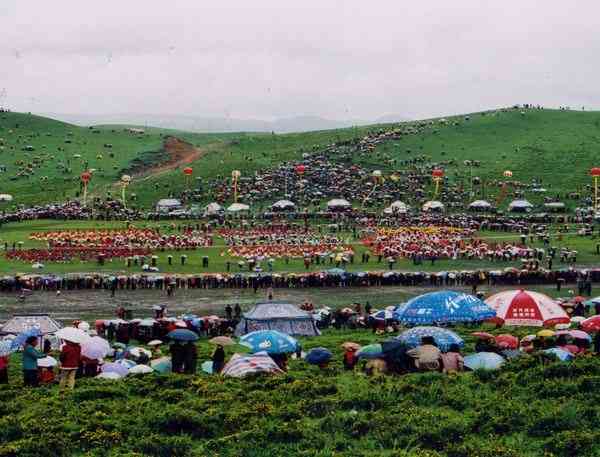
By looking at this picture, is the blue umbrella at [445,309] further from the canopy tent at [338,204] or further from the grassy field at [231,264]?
the canopy tent at [338,204]

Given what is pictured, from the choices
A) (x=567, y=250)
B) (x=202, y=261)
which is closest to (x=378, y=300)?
(x=202, y=261)

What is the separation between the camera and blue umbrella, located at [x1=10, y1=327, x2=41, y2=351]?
85.9 ft

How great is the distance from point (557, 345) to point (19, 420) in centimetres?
1377

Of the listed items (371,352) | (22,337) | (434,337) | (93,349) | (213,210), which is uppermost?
(213,210)

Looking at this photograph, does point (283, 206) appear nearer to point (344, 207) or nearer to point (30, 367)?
point (344, 207)

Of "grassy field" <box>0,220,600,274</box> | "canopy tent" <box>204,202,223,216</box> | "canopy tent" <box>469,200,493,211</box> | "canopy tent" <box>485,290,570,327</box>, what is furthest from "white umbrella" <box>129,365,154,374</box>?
"canopy tent" <box>469,200,493,211</box>

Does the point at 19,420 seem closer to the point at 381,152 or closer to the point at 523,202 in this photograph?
the point at 523,202

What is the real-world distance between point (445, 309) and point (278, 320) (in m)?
7.29

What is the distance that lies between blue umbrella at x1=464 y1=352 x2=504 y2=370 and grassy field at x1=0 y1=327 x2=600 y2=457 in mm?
562

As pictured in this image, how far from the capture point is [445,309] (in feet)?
91.2

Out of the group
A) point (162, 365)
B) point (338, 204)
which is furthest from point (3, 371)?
point (338, 204)

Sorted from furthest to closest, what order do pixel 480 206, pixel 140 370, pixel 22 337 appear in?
1. pixel 480 206
2. pixel 22 337
3. pixel 140 370

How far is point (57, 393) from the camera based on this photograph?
64.0 ft

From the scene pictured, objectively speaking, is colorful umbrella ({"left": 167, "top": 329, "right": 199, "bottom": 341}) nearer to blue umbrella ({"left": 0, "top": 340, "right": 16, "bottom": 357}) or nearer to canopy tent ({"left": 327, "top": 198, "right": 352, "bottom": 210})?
blue umbrella ({"left": 0, "top": 340, "right": 16, "bottom": 357})
